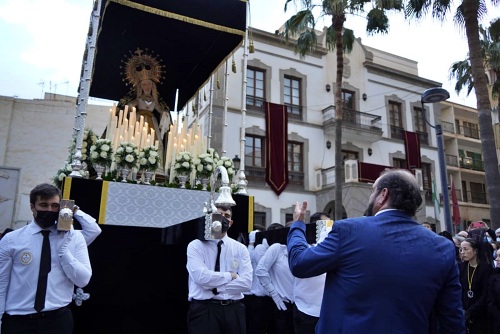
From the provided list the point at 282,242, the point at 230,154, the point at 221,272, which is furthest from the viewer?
the point at 230,154

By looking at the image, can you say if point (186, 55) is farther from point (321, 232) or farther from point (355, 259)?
point (355, 259)

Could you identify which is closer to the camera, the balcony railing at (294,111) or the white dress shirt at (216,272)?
the white dress shirt at (216,272)

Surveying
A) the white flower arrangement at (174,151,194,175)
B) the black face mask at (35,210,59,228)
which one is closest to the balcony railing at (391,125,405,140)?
the white flower arrangement at (174,151,194,175)

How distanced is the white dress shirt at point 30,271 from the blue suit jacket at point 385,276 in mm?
1809

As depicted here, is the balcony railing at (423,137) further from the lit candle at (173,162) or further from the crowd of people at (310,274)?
the lit candle at (173,162)

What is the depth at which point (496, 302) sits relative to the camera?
5.44 meters

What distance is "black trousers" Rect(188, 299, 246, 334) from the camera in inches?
150


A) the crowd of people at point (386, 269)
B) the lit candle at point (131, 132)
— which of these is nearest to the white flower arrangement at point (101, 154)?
the lit candle at point (131, 132)

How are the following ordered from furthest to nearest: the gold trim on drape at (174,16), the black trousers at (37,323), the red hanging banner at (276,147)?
the red hanging banner at (276,147) < the gold trim on drape at (174,16) < the black trousers at (37,323)

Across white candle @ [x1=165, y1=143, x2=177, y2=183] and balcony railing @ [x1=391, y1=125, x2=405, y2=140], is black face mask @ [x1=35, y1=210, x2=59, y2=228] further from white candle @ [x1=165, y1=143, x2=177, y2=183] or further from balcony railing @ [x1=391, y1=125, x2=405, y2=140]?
balcony railing @ [x1=391, y1=125, x2=405, y2=140]

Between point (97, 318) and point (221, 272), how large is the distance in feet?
7.15

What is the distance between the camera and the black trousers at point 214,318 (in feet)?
12.5

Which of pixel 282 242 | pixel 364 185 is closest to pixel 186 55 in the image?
pixel 282 242

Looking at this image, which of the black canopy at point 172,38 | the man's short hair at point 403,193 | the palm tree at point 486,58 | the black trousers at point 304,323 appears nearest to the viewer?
the man's short hair at point 403,193
